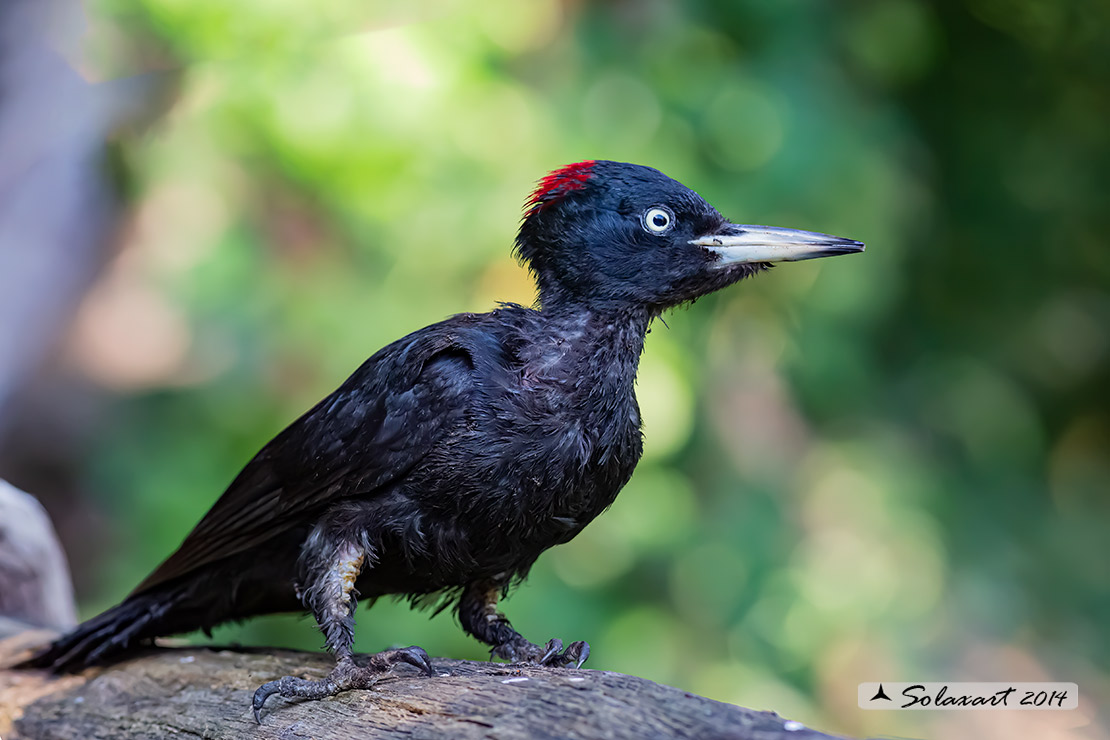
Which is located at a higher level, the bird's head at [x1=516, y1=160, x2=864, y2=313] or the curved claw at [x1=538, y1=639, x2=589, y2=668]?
the bird's head at [x1=516, y1=160, x2=864, y2=313]

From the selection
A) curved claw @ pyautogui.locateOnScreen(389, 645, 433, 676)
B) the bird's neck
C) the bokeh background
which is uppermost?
the bokeh background

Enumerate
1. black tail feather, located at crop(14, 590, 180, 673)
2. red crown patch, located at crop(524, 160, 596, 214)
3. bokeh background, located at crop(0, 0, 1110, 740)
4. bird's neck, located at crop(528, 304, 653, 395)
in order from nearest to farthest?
bird's neck, located at crop(528, 304, 653, 395), red crown patch, located at crop(524, 160, 596, 214), black tail feather, located at crop(14, 590, 180, 673), bokeh background, located at crop(0, 0, 1110, 740)

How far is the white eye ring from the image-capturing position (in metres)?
2.59

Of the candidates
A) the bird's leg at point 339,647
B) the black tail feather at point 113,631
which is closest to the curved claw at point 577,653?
the bird's leg at point 339,647

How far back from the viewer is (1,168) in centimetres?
609

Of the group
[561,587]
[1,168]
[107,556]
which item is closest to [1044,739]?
[561,587]

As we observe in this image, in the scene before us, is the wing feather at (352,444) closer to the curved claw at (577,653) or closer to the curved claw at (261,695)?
the curved claw at (261,695)

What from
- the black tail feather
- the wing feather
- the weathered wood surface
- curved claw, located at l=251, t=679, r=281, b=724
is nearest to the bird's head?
the wing feather

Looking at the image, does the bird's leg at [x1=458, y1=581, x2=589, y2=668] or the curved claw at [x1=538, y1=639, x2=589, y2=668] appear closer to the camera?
the curved claw at [x1=538, y1=639, x2=589, y2=668]

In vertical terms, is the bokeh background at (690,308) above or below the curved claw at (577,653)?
above

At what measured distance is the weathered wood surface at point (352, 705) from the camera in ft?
6.42

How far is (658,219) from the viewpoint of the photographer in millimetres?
2594

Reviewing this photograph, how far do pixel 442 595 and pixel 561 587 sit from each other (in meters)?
1.76

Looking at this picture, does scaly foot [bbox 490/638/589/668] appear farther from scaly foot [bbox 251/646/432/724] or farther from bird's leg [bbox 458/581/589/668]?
scaly foot [bbox 251/646/432/724]
